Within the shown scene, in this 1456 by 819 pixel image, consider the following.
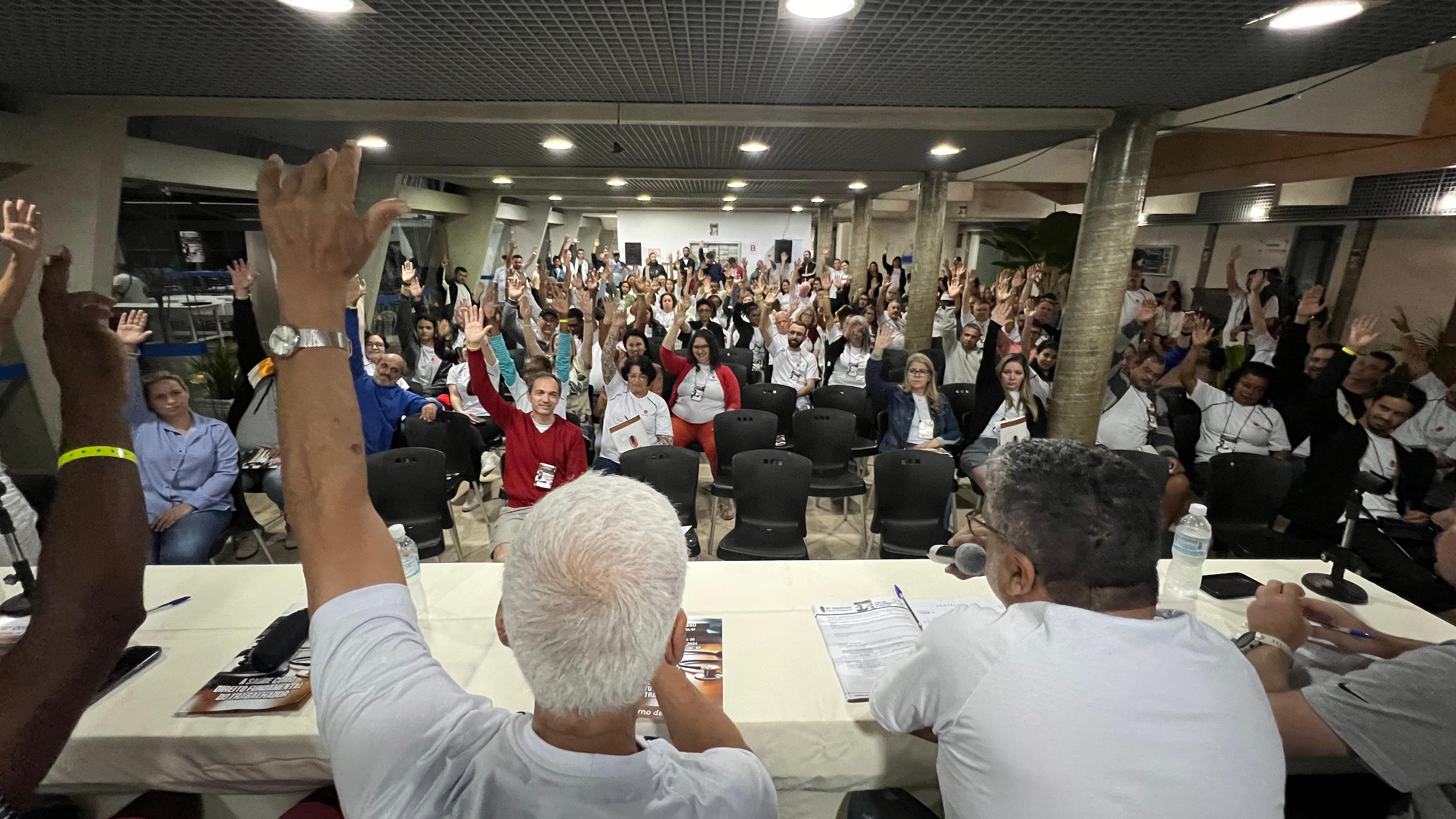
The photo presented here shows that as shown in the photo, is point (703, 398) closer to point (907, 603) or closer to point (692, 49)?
point (692, 49)

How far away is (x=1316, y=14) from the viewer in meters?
2.56

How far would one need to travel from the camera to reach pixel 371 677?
796 mm

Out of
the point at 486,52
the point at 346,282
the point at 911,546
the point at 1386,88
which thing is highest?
the point at 1386,88

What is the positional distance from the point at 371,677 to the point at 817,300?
8.46 metres

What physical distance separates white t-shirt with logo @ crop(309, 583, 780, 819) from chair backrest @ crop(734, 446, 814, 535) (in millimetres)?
2662

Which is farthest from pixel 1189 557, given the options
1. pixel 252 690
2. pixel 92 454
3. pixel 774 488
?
pixel 92 454

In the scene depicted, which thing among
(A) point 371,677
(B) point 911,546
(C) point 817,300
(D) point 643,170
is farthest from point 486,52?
(C) point 817,300

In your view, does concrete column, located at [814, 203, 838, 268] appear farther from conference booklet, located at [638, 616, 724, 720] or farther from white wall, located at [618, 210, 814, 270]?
conference booklet, located at [638, 616, 724, 720]

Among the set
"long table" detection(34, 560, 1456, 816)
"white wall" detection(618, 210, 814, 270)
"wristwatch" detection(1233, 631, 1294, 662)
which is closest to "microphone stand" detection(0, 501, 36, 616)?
"long table" detection(34, 560, 1456, 816)

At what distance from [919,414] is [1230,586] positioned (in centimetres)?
250

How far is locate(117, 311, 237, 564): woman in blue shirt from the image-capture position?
3178 mm

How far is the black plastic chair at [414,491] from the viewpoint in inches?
134

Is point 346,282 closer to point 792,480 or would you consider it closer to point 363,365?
point 792,480

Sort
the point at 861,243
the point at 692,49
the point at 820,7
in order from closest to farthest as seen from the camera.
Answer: the point at 820,7, the point at 692,49, the point at 861,243
